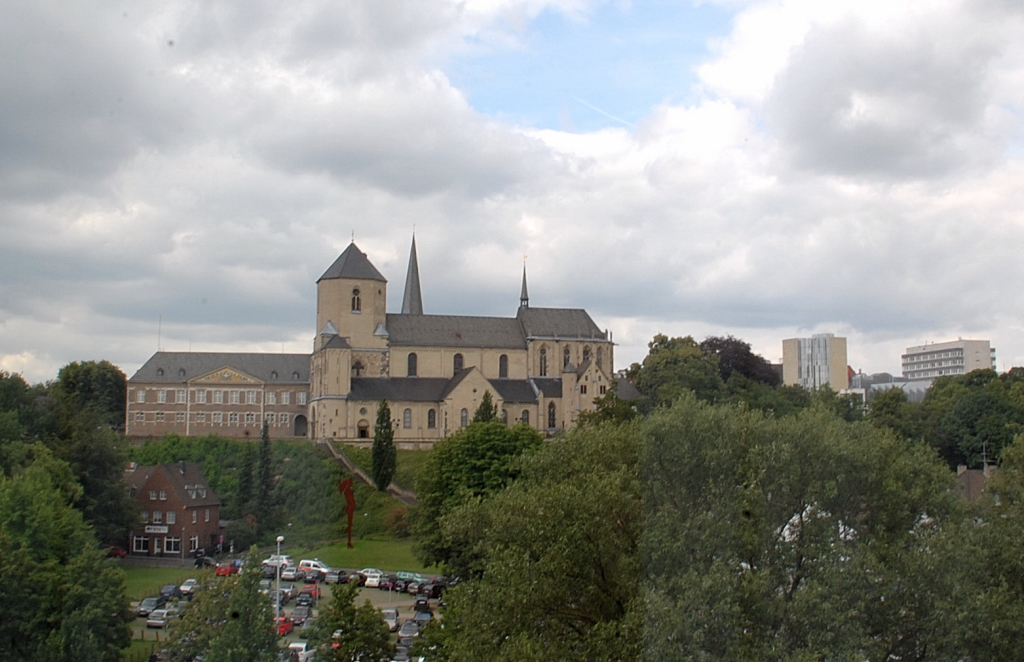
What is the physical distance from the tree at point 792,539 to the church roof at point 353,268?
6366cm

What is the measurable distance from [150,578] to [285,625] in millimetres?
17645

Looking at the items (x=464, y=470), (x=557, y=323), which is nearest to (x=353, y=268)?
(x=557, y=323)

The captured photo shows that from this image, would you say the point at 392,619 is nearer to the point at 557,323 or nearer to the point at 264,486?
the point at 264,486

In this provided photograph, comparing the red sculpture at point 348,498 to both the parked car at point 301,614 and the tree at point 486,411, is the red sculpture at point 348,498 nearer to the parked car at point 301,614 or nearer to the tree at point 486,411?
the tree at point 486,411

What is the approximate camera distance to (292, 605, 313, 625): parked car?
38781 mm

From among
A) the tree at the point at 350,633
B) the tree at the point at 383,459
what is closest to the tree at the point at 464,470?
the tree at the point at 383,459

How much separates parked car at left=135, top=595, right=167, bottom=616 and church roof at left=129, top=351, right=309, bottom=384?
49.1 metres

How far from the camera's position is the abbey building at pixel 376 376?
273 feet

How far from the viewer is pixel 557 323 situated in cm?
9212

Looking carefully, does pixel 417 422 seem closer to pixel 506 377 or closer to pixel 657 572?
pixel 506 377

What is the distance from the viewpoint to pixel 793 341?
187375mm

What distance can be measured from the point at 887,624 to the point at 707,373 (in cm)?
7053

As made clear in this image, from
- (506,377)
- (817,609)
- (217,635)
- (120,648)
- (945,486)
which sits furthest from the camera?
(506,377)

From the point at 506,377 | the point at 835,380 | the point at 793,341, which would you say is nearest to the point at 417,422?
the point at 506,377
